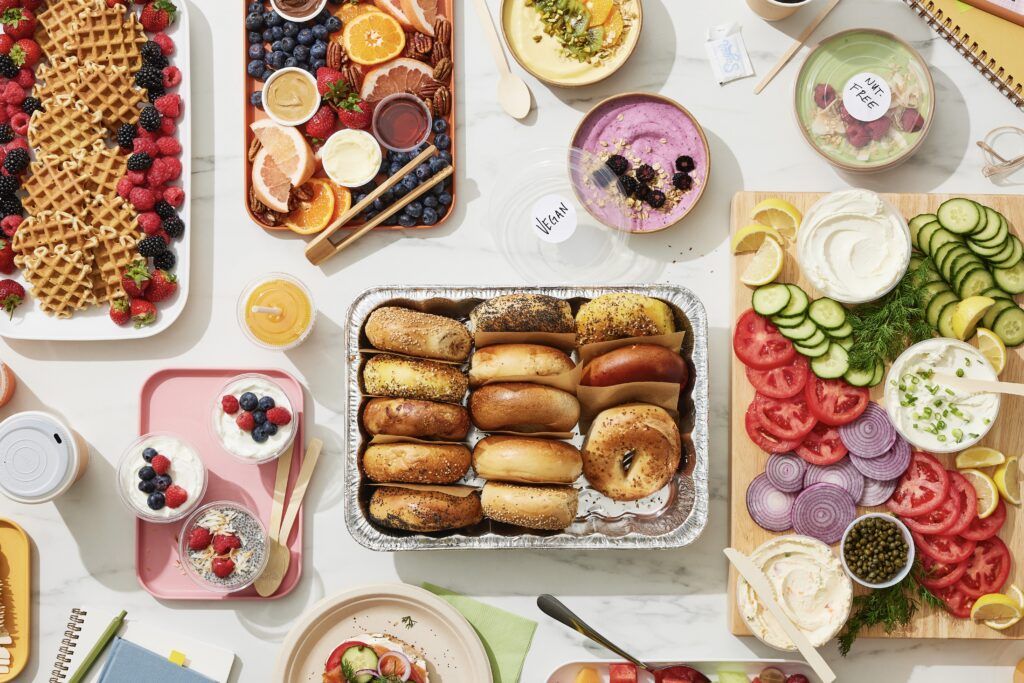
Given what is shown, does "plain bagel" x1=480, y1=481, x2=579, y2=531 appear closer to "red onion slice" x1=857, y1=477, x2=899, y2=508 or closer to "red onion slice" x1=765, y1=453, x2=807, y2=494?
"red onion slice" x1=765, y1=453, x2=807, y2=494

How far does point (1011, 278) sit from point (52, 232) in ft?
10.4

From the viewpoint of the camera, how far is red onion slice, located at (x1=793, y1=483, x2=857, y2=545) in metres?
2.67

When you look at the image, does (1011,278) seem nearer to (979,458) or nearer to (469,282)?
(979,458)

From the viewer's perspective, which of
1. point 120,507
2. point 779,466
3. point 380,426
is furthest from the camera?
point 120,507

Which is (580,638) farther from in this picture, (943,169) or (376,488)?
(943,169)

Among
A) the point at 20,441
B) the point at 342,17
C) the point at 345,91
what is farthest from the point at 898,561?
the point at 20,441

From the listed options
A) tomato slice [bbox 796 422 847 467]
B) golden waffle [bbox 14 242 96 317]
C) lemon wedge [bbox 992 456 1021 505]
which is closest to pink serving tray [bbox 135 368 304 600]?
golden waffle [bbox 14 242 96 317]

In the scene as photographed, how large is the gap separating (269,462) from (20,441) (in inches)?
31.6

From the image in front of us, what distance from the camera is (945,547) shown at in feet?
8.80

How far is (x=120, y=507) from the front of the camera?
2.88 metres

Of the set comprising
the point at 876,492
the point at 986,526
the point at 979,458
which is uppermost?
the point at 979,458

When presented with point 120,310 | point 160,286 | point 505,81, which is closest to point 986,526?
point 505,81

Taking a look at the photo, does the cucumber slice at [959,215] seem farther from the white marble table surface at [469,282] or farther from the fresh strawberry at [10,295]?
the fresh strawberry at [10,295]

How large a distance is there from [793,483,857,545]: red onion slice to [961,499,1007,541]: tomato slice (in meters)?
0.36
